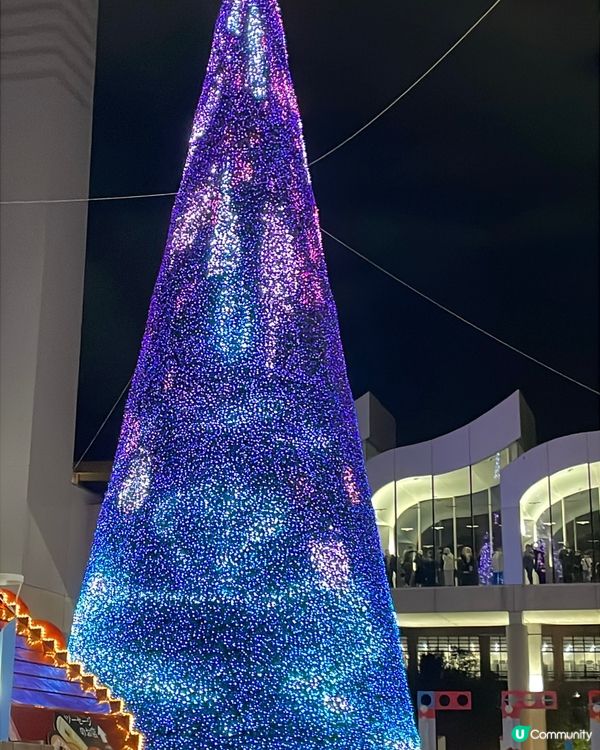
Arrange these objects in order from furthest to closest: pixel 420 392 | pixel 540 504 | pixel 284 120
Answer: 1. pixel 420 392
2. pixel 540 504
3. pixel 284 120

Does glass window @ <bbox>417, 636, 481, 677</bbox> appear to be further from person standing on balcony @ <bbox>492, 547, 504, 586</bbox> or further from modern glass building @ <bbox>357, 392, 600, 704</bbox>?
person standing on balcony @ <bbox>492, 547, 504, 586</bbox>

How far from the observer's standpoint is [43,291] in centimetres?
1121

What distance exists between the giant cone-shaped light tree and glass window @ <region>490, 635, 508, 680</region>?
592 inches

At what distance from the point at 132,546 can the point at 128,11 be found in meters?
7.98

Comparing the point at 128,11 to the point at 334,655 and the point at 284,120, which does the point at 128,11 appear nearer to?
the point at 284,120

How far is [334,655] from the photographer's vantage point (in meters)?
5.57

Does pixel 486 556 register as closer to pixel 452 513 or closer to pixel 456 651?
pixel 452 513

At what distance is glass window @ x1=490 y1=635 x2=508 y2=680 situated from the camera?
20.1 m

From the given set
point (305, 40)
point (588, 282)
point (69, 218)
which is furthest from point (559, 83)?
point (69, 218)

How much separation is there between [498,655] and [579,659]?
5.41 ft

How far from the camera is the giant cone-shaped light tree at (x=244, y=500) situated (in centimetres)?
550

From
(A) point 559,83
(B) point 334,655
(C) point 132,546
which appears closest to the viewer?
(B) point 334,655
